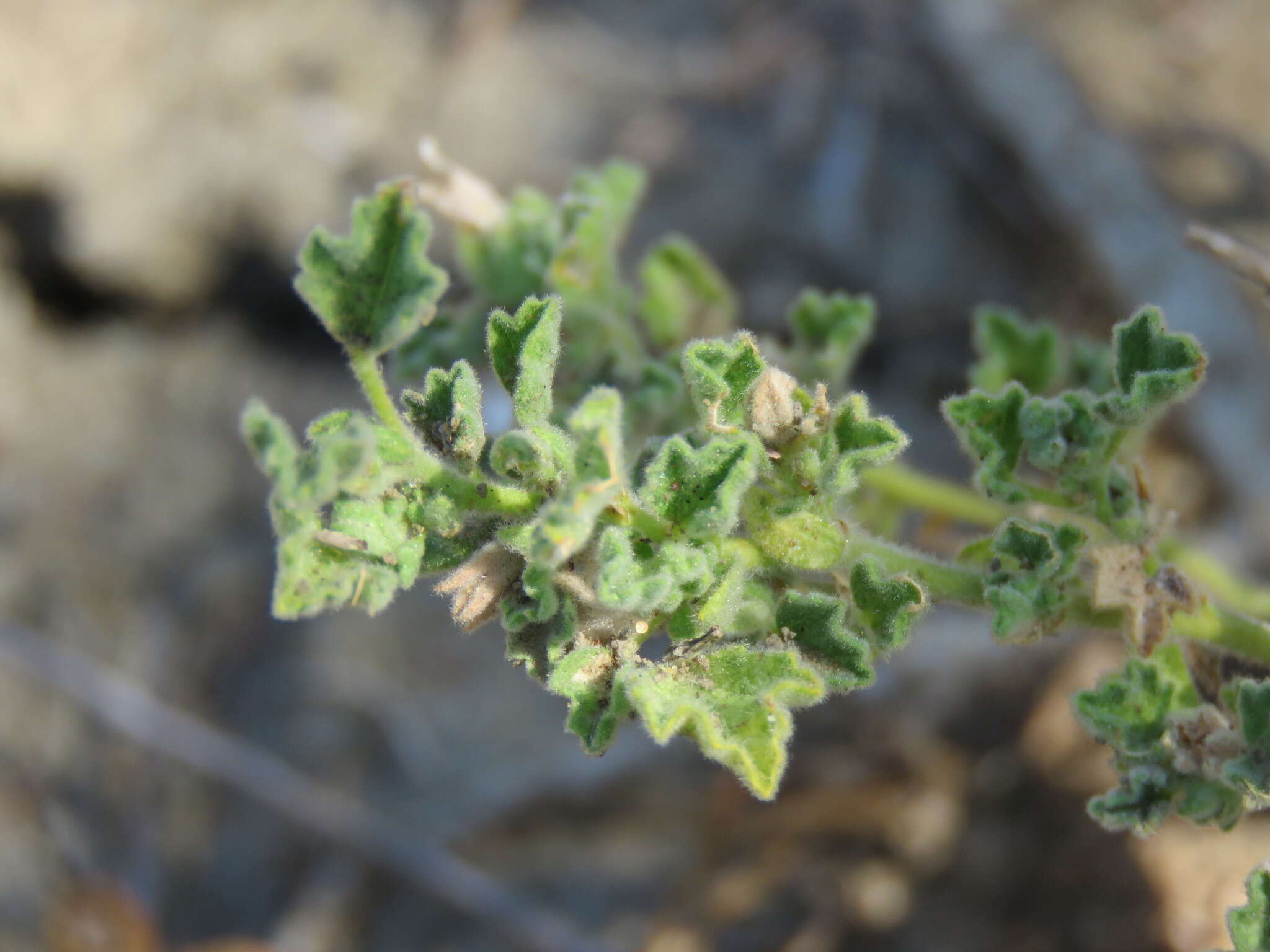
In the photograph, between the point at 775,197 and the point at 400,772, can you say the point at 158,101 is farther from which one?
the point at 400,772

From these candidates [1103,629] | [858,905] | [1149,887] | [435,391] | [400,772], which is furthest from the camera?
[400,772]

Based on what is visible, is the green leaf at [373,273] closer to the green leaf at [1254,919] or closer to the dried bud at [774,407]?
the dried bud at [774,407]

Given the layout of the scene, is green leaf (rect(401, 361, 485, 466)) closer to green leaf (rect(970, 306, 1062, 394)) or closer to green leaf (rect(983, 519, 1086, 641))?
green leaf (rect(983, 519, 1086, 641))

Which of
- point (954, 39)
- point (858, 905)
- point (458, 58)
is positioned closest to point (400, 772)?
point (858, 905)

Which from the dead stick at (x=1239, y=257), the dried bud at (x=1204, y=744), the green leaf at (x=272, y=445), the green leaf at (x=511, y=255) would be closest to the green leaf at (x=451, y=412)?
the green leaf at (x=272, y=445)

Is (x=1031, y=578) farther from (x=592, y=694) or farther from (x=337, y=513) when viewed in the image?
(x=337, y=513)
